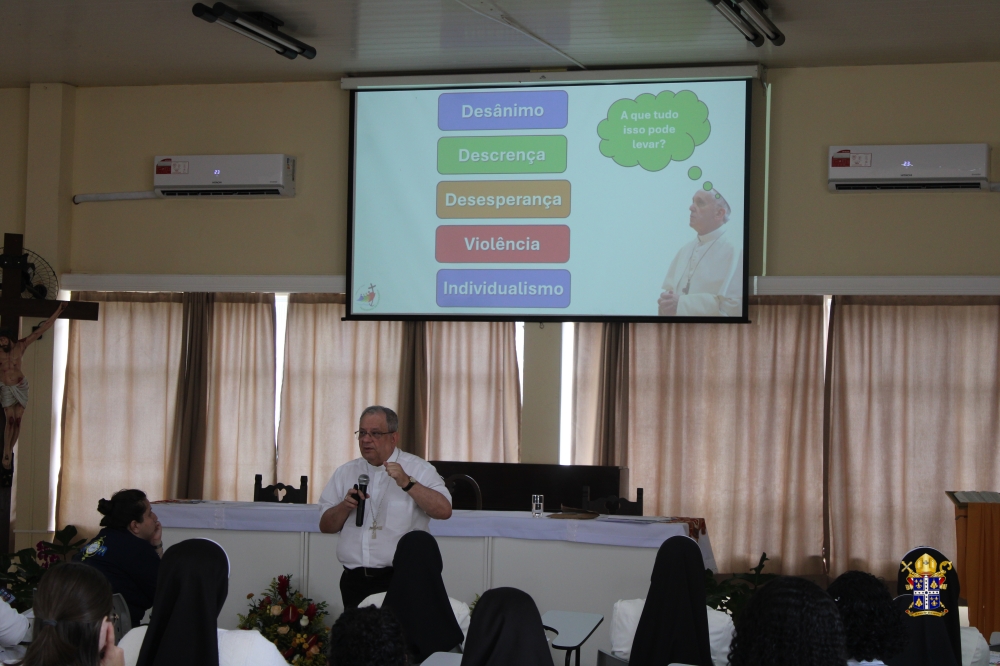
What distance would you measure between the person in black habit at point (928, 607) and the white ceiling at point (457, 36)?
3378mm

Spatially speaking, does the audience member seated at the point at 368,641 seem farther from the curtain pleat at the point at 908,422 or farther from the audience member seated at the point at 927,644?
the curtain pleat at the point at 908,422

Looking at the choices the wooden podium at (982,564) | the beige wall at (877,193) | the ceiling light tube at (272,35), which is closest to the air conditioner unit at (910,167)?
the beige wall at (877,193)

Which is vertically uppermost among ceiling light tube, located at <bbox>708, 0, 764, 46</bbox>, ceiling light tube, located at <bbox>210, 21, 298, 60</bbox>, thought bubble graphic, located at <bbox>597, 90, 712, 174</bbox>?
ceiling light tube, located at <bbox>708, 0, 764, 46</bbox>

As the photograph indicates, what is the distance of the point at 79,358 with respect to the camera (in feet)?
23.8

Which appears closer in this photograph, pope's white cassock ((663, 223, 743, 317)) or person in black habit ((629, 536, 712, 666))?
person in black habit ((629, 536, 712, 666))

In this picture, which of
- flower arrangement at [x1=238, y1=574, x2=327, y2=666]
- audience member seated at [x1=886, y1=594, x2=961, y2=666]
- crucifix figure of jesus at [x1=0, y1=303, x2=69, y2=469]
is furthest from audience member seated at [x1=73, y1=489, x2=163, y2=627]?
crucifix figure of jesus at [x1=0, y1=303, x2=69, y2=469]

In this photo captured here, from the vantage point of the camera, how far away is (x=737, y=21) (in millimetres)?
5195

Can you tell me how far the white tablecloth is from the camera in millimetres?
4230

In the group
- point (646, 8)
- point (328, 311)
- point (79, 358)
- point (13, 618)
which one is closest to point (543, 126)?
point (646, 8)

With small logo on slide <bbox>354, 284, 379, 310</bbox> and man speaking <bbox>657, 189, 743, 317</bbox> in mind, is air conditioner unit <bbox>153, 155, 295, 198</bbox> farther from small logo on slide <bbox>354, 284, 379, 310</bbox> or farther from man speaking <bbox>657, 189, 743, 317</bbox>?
man speaking <bbox>657, 189, 743, 317</bbox>

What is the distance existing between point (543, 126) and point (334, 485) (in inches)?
126

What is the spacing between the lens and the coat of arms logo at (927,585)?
116 inches

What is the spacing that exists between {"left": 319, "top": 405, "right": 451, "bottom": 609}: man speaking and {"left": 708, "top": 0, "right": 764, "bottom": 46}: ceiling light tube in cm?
273

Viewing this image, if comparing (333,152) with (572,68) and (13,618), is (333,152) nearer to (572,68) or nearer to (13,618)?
(572,68)
